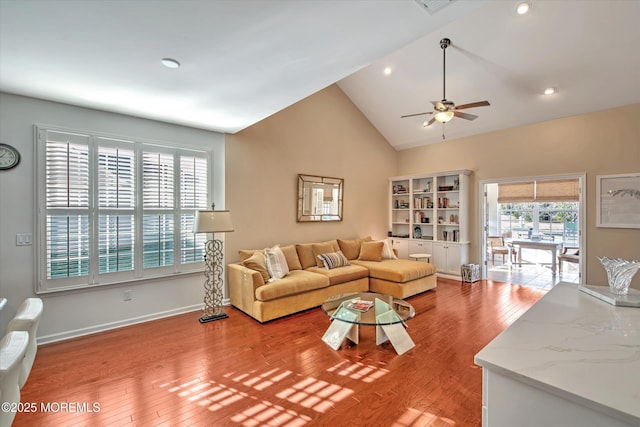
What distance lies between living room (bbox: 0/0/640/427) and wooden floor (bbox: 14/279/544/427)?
478 mm

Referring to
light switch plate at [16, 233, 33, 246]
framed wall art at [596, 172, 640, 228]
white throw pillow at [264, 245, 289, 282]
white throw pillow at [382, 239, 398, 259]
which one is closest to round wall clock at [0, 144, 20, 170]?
light switch plate at [16, 233, 33, 246]

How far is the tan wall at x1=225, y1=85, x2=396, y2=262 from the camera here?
15.3 ft

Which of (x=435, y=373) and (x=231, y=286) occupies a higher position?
(x=231, y=286)

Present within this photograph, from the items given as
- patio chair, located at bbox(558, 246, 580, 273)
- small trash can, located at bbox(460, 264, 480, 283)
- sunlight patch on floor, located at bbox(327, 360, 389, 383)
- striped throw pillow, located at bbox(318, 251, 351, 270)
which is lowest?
sunlight patch on floor, located at bbox(327, 360, 389, 383)

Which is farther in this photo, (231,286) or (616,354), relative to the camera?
(231,286)

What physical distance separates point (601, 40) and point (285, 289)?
205 inches

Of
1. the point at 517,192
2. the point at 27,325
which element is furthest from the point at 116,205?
the point at 517,192

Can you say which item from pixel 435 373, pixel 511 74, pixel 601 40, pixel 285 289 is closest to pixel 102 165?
pixel 285 289

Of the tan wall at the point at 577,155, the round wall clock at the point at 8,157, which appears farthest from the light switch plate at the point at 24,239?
the tan wall at the point at 577,155

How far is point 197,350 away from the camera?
304cm

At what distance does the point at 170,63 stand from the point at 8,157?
2.14 metres

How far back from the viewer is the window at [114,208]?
3.24 metres

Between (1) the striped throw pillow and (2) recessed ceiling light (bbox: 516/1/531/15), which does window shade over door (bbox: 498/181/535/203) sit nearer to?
(2) recessed ceiling light (bbox: 516/1/531/15)

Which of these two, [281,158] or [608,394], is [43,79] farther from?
[608,394]
